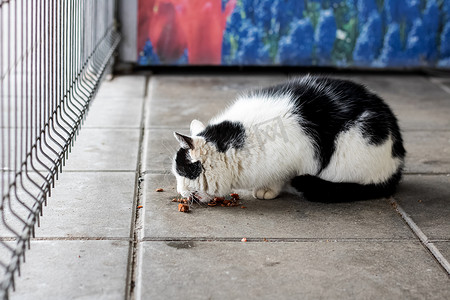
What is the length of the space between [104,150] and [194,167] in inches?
55.1

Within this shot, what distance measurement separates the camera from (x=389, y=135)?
427cm

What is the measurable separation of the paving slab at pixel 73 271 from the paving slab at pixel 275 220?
357 mm

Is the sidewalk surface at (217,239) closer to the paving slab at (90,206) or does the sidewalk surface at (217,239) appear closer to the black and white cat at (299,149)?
the paving slab at (90,206)

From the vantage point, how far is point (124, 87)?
7.29 m

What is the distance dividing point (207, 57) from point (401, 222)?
14.9 ft

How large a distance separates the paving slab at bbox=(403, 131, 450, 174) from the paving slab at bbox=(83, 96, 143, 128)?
8.30ft

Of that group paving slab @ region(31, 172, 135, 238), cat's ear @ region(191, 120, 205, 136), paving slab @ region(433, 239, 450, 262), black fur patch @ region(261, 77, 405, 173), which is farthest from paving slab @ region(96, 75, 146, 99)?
paving slab @ region(433, 239, 450, 262)

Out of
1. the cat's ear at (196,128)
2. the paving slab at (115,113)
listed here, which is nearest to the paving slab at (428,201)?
the cat's ear at (196,128)

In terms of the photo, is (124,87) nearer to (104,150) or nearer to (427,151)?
(104,150)

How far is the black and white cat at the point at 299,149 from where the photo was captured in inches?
161

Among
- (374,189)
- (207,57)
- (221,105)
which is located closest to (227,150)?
(374,189)

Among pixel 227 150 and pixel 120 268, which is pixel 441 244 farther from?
pixel 120 268

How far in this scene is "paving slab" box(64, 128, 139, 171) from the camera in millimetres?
4793

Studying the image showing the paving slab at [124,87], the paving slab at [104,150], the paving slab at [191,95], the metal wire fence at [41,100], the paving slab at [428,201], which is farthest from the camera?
the paving slab at [124,87]
